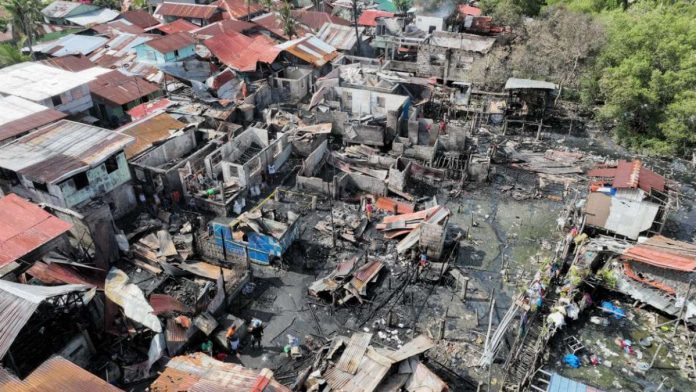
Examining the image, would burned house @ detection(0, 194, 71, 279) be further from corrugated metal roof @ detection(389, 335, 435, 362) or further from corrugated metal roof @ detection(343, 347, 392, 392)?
corrugated metal roof @ detection(389, 335, 435, 362)

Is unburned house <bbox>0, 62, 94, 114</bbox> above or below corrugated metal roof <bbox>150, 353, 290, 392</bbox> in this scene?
above

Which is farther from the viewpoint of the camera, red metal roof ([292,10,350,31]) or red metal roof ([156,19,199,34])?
red metal roof ([292,10,350,31])

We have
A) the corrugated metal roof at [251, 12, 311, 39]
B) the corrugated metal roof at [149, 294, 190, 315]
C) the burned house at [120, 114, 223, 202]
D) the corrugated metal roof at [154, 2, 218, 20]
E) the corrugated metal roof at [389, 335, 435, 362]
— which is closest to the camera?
the corrugated metal roof at [389, 335, 435, 362]

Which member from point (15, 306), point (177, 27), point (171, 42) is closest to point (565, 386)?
point (15, 306)

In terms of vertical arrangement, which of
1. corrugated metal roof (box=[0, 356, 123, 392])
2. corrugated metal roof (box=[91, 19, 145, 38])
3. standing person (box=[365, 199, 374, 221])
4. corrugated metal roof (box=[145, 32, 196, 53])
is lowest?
standing person (box=[365, 199, 374, 221])

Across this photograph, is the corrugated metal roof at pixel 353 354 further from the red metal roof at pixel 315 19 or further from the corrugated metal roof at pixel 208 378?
the red metal roof at pixel 315 19

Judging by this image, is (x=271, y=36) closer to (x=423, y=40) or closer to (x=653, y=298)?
(x=423, y=40)

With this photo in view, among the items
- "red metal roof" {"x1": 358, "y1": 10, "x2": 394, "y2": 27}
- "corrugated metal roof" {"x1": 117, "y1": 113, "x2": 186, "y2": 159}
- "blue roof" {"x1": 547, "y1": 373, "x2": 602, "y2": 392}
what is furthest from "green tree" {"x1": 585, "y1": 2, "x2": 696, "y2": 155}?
"corrugated metal roof" {"x1": 117, "y1": 113, "x2": 186, "y2": 159}
